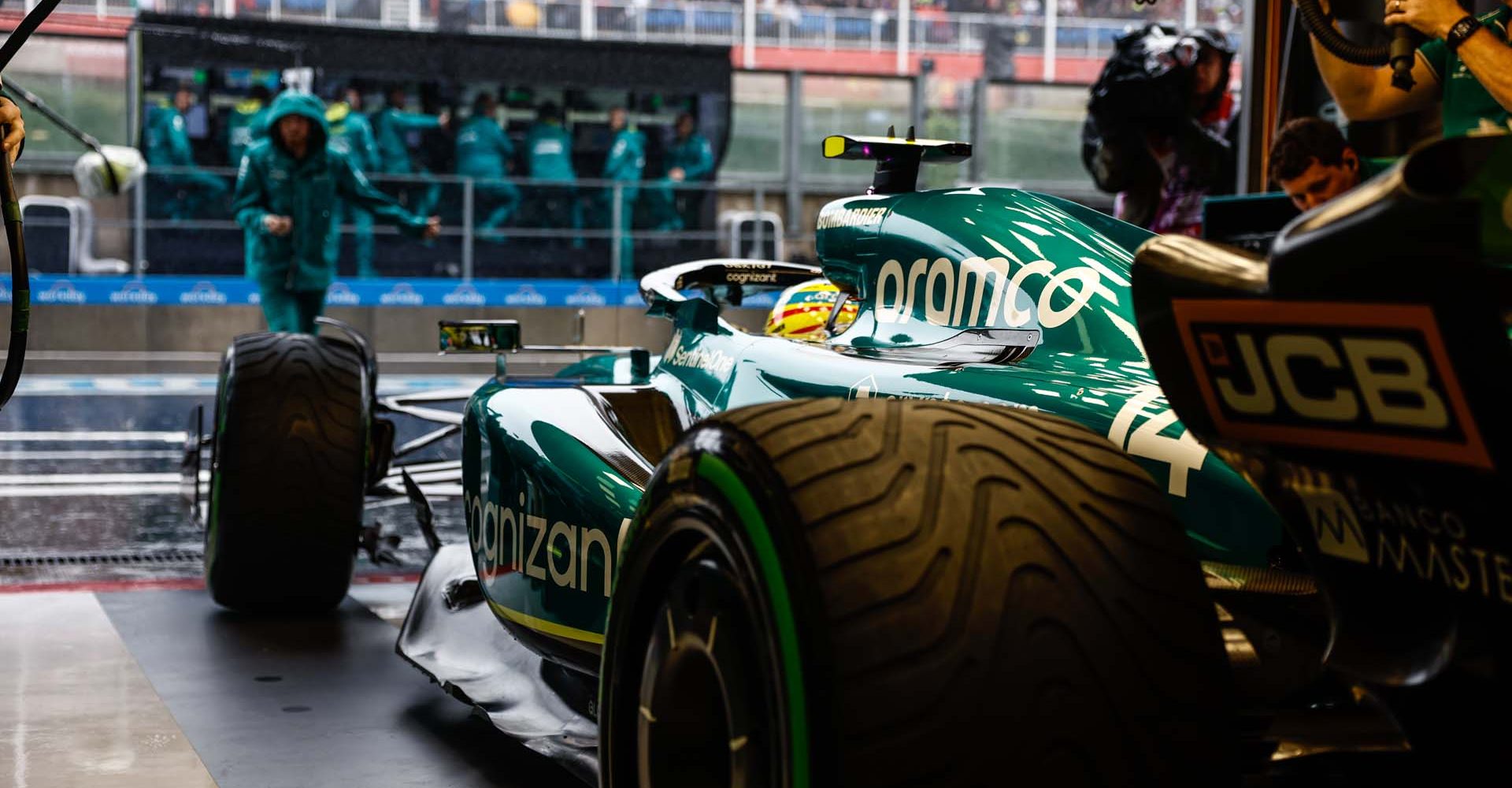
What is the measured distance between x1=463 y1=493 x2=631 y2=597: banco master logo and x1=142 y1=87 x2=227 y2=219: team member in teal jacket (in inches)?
508

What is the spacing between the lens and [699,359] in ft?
11.9

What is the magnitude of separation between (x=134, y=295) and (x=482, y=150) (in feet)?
12.3

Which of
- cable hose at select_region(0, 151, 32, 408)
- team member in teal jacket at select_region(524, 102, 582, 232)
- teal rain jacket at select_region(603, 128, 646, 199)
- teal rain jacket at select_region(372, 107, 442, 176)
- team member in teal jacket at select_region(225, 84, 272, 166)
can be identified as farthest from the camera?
teal rain jacket at select_region(603, 128, 646, 199)

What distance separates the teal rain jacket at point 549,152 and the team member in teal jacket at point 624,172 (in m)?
0.44

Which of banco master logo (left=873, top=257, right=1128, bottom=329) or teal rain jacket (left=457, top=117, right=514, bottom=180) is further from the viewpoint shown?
teal rain jacket (left=457, top=117, right=514, bottom=180)

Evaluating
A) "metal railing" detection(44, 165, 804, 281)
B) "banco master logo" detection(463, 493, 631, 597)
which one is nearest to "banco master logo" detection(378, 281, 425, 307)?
"metal railing" detection(44, 165, 804, 281)

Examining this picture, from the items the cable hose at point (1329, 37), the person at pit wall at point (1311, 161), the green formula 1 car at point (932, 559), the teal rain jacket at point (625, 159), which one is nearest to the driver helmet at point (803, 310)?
the green formula 1 car at point (932, 559)

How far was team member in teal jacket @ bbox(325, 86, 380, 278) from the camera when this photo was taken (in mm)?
15695

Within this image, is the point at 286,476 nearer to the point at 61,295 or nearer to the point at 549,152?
the point at 61,295

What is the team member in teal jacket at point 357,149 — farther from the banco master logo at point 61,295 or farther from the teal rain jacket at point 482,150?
the banco master logo at point 61,295

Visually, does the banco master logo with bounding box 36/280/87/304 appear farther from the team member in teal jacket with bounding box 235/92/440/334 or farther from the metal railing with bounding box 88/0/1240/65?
the metal railing with bounding box 88/0/1240/65

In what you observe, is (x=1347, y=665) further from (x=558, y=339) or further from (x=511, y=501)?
(x=558, y=339)

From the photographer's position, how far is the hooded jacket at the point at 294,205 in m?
8.90

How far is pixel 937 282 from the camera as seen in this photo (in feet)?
10.5
